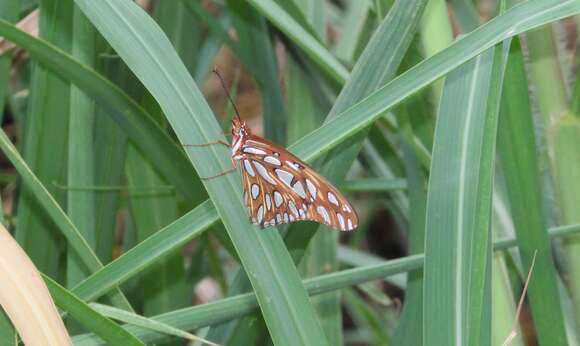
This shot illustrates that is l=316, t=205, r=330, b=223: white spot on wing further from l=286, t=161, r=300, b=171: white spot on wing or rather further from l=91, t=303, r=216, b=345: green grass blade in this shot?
l=91, t=303, r=216, b=345: green grass blade

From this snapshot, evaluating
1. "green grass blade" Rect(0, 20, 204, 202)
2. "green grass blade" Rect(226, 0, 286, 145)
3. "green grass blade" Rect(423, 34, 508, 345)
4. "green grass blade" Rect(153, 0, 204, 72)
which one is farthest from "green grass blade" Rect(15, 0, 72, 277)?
"green grass blade" Rect(423, 34, 508, 345)

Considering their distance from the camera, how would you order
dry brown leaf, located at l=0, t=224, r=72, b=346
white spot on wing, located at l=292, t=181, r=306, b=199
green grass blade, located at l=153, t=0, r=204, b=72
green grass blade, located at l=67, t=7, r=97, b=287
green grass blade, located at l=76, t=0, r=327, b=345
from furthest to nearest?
green grass blade, located at l=153, t=0, r=204, b=72, green grass blade, located at l=67, t=7, r=97, b=287, white spot on wing, located at l=292, t=181, r=306, b=199, green grass blade, located at l=76, t=0, r=327, b=345, dry brown leaf, located at l=0, t=224, r=72, b=346

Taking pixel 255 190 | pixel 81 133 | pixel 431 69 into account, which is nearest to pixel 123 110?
pixel 81 133

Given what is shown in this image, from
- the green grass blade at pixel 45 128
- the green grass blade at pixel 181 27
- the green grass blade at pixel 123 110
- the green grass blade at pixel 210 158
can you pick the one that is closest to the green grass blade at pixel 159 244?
the green grass blade at pixel 210 158

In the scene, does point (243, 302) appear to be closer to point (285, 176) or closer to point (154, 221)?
point (285, 176)

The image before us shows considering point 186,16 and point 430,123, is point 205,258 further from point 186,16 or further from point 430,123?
point 430,123

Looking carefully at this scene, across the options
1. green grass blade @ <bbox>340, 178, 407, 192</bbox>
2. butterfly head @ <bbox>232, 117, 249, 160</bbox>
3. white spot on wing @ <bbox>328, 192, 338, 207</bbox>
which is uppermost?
green grass blade @ <bbox>340, 178, 407, 192</bbox>
